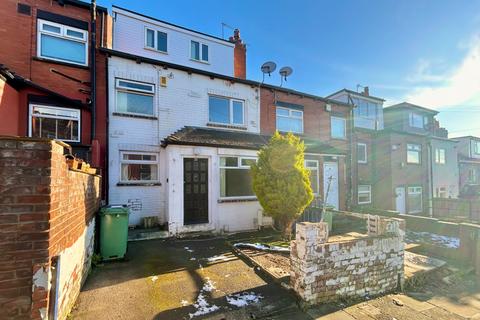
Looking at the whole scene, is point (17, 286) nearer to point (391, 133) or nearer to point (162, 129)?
point (162, 129)

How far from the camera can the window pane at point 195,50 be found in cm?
1301

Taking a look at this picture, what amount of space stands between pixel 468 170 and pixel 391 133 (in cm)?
1560

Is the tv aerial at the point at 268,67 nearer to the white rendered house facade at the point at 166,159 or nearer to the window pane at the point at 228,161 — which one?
the white rendered house facade at the point at 166,159

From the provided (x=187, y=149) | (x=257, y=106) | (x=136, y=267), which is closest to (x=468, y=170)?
(x=257, y=106)

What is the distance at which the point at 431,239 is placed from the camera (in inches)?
346

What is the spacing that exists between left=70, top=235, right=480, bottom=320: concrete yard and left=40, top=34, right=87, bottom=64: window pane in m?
6.95

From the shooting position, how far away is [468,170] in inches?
957

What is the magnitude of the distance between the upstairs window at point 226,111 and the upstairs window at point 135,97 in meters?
2.38

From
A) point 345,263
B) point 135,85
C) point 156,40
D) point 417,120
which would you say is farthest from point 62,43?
point 417,120

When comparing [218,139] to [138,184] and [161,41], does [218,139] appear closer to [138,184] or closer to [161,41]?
[138,184]

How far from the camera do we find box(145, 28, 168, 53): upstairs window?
11812 mm

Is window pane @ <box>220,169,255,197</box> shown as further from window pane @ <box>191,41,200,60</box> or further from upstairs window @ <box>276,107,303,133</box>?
window pane @ <box>191,41,200,60</box>

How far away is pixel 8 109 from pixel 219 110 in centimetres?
660

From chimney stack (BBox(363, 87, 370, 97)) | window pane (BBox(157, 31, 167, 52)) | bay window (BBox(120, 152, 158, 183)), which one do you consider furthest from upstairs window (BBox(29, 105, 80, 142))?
chimney stack (BBox(363, 87, 370, 97))
